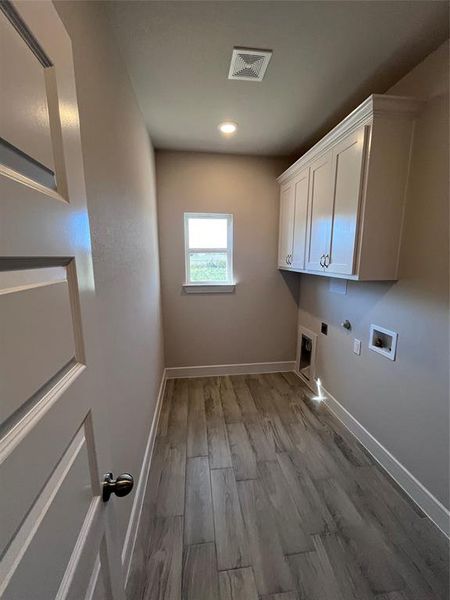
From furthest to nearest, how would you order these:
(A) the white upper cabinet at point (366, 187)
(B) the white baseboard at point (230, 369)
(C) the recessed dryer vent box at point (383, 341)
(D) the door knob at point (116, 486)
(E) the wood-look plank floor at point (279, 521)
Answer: (B) the white baseboard at point (230, 369) < (C) the recessed dryer vent box at point (383, 341) < (A) the white upper cabinet at point (366, 187) < (E) the wood-look plank floor at point (279, 521) < (D) the door knob at point (116, 486)

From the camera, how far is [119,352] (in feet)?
3.95

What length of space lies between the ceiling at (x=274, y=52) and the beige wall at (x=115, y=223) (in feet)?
0.64

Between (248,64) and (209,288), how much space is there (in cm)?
198

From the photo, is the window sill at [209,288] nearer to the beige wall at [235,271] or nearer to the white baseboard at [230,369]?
the beige wall at [235,271]

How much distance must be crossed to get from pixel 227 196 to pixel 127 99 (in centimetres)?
148

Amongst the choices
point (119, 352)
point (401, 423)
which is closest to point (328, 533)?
point (401, 423)

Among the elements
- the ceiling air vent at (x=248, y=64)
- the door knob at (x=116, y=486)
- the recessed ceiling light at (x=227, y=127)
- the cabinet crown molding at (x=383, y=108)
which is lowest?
the door knob at (x=116, y=486)

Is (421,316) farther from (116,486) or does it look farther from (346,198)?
(116,486)

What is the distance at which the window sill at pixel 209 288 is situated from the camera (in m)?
2.96

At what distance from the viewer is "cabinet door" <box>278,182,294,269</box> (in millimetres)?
2627

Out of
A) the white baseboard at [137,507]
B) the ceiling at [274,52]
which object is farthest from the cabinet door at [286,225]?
the white baseboard at [137,507]

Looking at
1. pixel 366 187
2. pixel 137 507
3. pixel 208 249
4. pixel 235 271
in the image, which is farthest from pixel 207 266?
pixel 137 507

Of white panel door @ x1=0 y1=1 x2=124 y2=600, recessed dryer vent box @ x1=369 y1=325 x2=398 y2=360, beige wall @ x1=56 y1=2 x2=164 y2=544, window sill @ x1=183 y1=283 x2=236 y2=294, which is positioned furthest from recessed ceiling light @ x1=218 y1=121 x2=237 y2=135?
recessed dryer vent box @ x1=369 y1=325 x2=398 y2=360

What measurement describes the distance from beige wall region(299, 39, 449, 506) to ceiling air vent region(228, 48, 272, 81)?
92 cm
